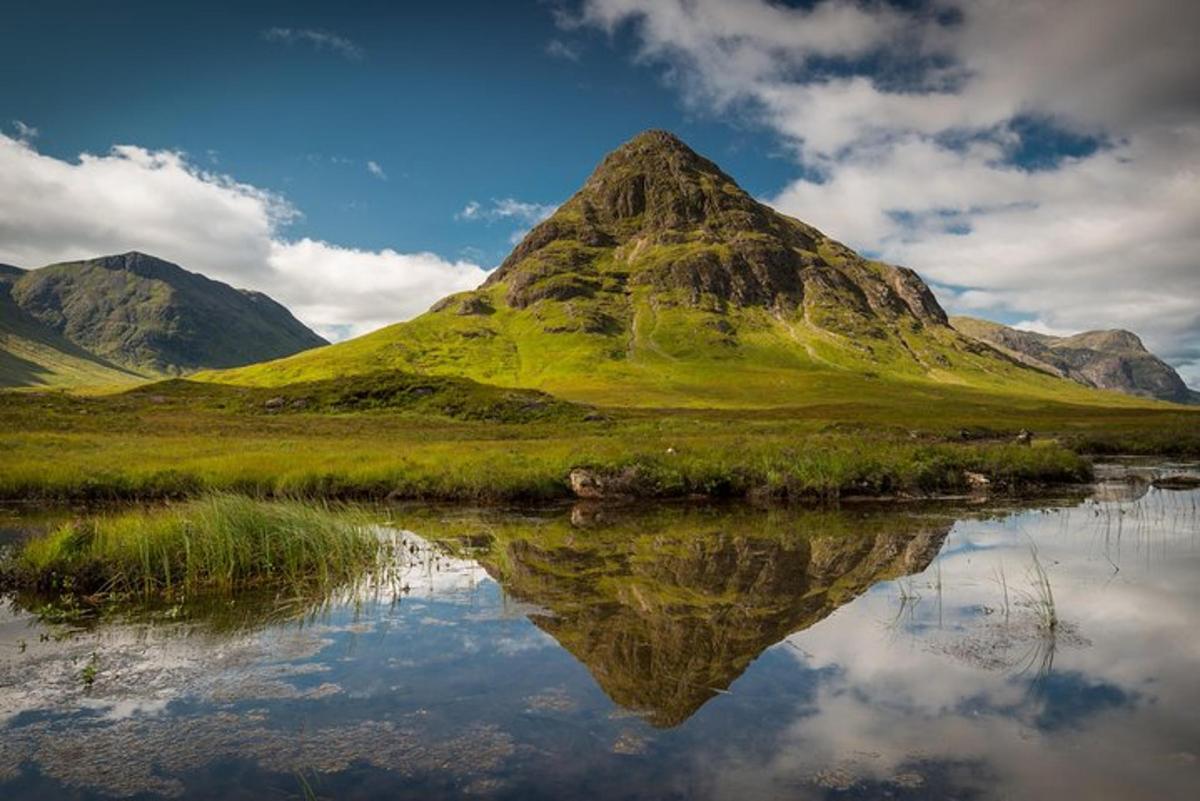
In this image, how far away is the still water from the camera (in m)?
7.63

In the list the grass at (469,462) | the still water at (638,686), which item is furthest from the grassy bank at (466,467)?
A: the still water at (638,686)

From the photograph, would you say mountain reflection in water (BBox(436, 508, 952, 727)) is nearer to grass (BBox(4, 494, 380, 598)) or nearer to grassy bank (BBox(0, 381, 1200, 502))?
grass (BBox(4, 494, 380, 598))

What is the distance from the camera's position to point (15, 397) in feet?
244

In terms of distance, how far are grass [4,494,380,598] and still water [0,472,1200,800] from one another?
3.94 feet

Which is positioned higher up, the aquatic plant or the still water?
the aquatic plant

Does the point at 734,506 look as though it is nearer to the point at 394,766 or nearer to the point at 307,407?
the point at 394,766

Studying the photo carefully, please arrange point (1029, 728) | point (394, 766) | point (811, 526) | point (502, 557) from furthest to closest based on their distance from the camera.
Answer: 1. point (811, 526)
2. point (502, 557)
3. point (1029, 728)
4. point (394, 766)

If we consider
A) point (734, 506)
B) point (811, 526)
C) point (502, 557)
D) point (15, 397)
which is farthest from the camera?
point (15, 397)

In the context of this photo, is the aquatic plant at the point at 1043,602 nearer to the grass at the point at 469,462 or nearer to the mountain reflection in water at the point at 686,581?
the mountain reflection in water at the point at 686,581

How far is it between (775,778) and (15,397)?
91.0 metres

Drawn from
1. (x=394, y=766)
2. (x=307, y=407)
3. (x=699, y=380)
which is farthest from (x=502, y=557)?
(x=699, y=380)

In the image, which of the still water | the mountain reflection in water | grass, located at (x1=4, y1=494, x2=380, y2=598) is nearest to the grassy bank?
the mountain reflection in water

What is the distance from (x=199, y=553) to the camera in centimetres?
1666

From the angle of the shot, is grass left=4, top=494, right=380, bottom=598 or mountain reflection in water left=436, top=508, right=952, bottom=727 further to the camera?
grass left=4, top=494, right=380, bottom=598
